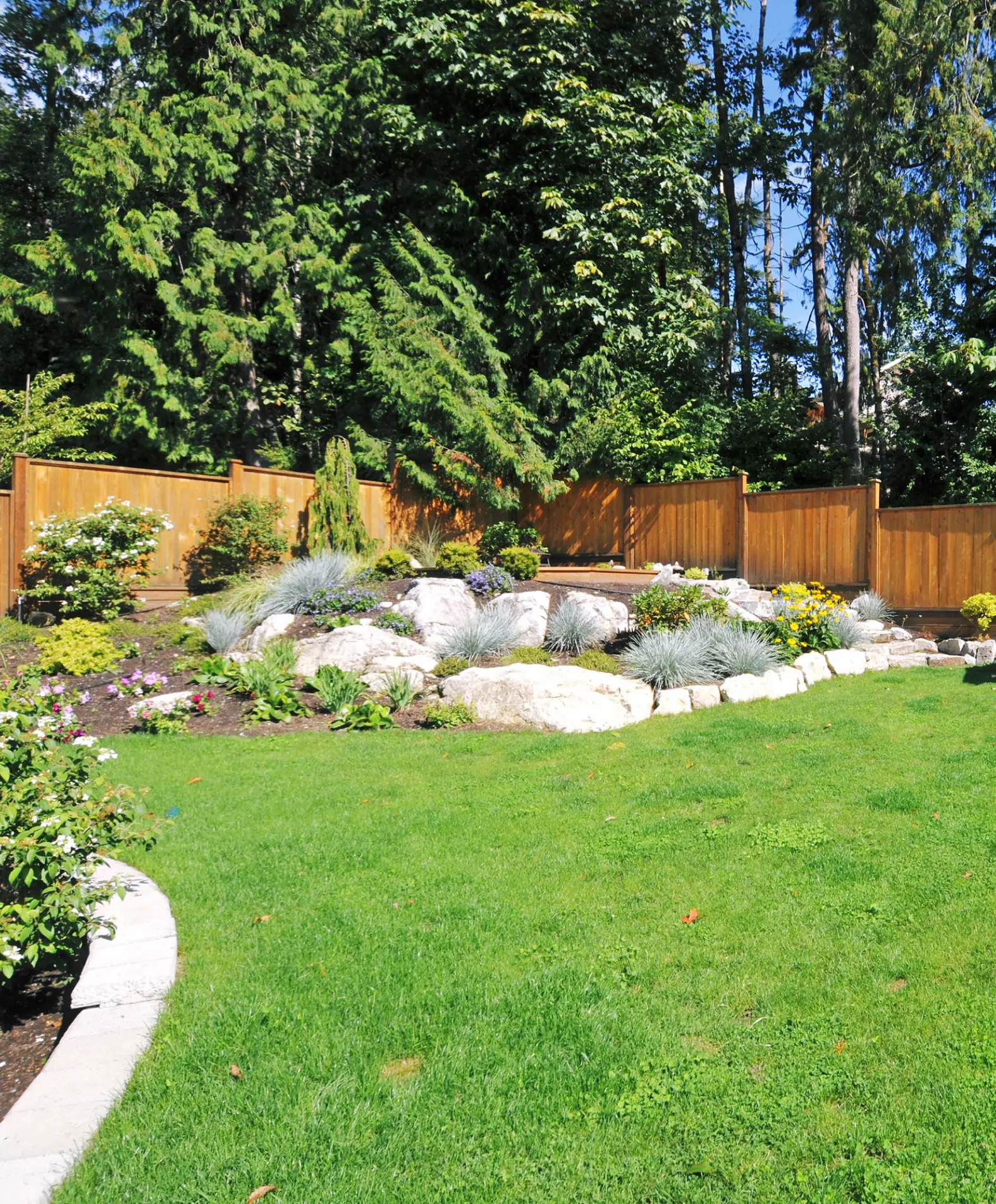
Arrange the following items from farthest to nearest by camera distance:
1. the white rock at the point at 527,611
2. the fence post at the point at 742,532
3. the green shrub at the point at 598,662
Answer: the fence post at the point at 742,532 < the white rock at the point at 527,611 < the green shrub at the point at 598,662

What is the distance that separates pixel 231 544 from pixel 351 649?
13.3ft

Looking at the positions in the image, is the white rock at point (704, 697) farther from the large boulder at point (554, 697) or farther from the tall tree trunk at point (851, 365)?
the tall tree trunk at point (851, 365)

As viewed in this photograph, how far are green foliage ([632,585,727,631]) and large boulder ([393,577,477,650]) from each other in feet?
6.97

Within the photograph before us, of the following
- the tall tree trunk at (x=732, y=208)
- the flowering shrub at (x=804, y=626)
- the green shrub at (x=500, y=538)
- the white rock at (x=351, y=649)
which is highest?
the tall tree trunk at (x=732, y=208)

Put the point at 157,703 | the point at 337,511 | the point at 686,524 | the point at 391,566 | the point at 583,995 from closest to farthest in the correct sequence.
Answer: the point at 583,995 < the point at 157,703 < the point at 391,566 < the point at 337,511 < the point at 686,524

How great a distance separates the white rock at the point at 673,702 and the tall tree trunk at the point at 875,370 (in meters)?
10.8

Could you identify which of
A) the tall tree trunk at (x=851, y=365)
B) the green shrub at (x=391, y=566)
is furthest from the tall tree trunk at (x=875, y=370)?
the green shrub at (x=391, y=566)

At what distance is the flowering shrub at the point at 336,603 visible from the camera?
10.7 m

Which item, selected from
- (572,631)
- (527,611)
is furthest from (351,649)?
(572,631)

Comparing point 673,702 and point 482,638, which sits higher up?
point 482,638

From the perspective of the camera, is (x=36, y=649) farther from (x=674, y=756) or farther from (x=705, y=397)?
(x=705, y=397)

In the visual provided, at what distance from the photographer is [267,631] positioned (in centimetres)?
1001

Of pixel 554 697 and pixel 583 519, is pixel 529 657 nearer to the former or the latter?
pixel 554 697

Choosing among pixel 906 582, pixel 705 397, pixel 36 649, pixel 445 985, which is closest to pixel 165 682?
pixel 36 649
